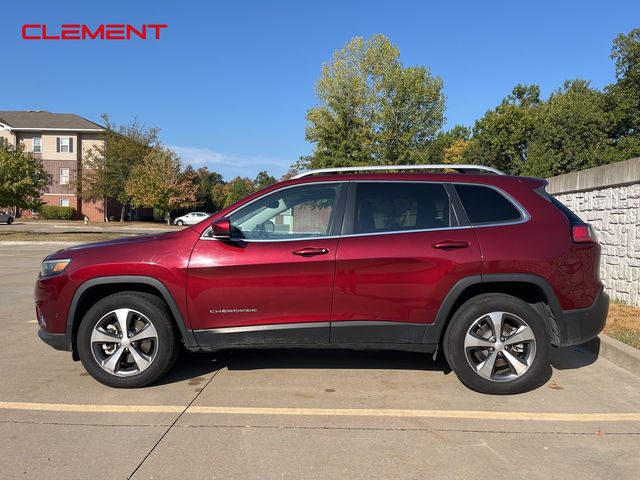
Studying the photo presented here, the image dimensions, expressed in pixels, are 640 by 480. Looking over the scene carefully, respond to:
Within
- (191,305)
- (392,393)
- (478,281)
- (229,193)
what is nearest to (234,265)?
(191,305)

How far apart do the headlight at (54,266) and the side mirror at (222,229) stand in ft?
4.41

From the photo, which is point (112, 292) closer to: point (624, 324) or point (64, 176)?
point (624, 324)

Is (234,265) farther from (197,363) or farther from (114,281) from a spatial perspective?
(197,363)

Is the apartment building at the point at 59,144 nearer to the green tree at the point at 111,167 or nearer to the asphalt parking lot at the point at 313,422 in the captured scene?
the green tree at the point at 111,167

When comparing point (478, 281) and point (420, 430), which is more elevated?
point (478, 281)

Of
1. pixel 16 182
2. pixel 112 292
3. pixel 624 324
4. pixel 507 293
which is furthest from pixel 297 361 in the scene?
pixel 16 182

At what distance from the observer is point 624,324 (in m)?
6.12

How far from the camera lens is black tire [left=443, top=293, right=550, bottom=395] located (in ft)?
14.2

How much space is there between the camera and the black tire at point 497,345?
4340 mm

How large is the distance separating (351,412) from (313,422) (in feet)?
1.13

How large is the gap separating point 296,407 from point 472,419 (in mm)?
1367

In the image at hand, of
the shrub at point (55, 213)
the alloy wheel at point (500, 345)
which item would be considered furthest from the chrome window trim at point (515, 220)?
the shrub at point (55, 213)

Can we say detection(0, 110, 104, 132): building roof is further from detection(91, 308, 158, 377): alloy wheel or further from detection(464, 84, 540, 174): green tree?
detection(91, 308, 158, 377): alloy wheel

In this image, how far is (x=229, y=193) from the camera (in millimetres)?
88125
